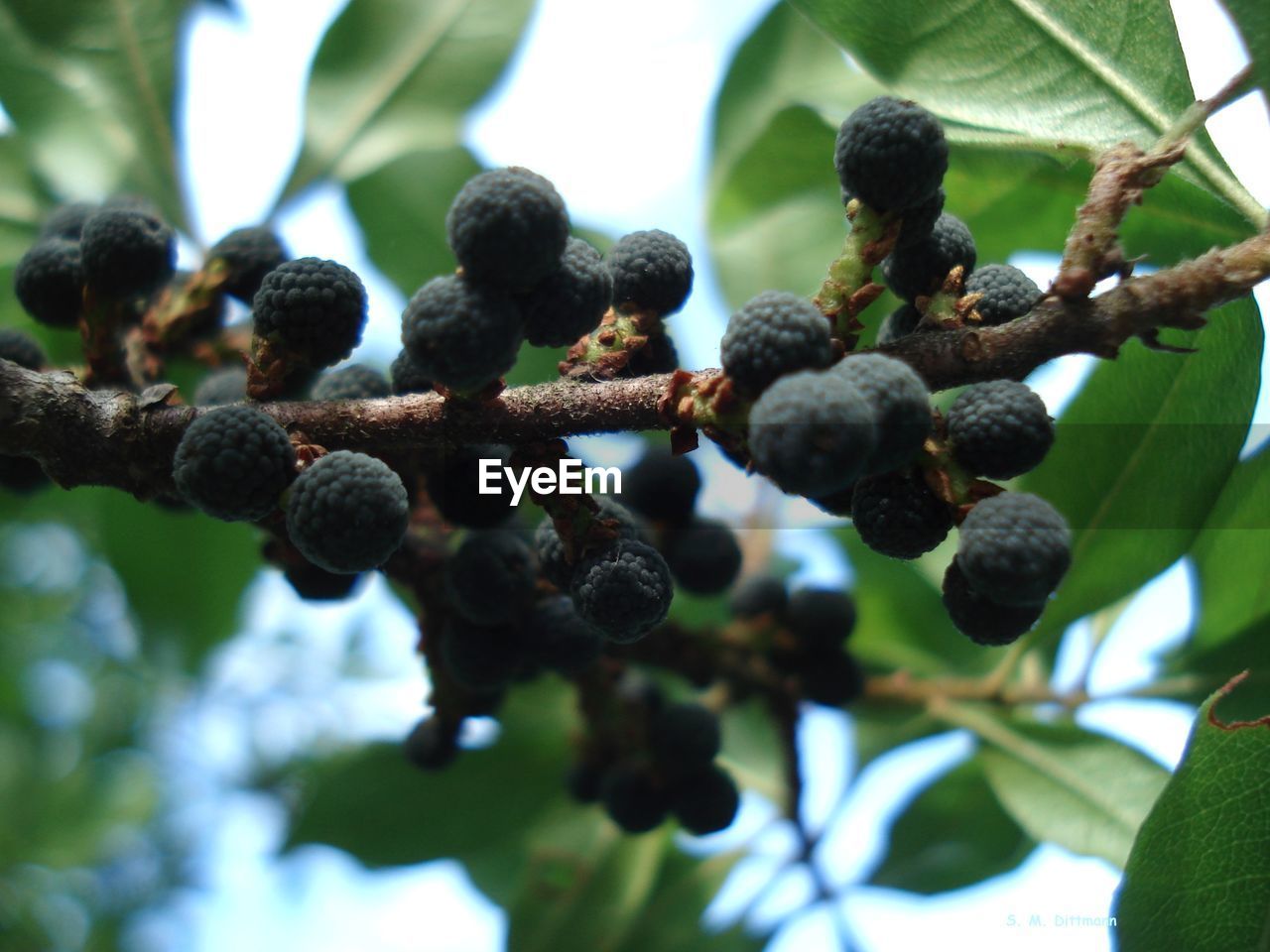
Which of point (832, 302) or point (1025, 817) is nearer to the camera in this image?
point (832, 302)

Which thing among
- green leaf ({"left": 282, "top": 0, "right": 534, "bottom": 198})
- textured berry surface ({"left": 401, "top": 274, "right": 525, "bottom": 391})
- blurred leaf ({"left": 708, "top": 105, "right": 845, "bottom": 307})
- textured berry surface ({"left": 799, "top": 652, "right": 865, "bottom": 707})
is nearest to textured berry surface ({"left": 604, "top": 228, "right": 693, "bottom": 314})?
Result: textured berry surface ({"left": 401, "top": 274, "right": 525, "bottom": 391})

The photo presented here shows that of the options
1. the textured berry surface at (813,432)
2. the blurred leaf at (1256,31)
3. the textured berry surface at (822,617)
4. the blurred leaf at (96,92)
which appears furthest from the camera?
the blurred leaf at (96,92)

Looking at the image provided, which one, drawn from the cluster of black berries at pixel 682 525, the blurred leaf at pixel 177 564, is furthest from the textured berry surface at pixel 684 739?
the blurred leaf at pixel 177 564

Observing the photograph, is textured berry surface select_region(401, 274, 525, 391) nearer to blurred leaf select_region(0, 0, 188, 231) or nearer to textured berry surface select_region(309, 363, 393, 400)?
textured berry surface select_region(309, 363, 393, 400)

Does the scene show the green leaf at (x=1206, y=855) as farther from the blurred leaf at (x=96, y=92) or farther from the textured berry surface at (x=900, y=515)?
the blurred leaf at (x=96, y=92)

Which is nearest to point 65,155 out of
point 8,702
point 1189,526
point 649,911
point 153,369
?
point 153,369

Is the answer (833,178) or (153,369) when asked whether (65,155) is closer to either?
(153,369)
